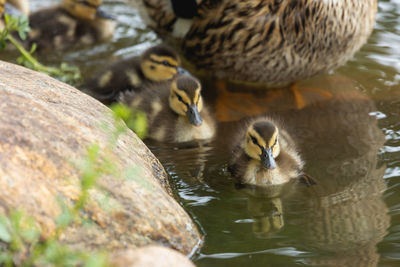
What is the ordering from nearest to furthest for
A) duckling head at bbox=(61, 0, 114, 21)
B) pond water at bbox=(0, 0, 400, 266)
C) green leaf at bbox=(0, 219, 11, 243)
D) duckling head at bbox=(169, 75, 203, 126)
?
1. green leaf at bbox=(0, 219, 11, 243)
2. pond water at bbox=(0, 0, 400, 266)
3. duckling head at bbox=(169, 75, 203, 126)
4. duckling head at bbox=(61, 0, 114, 21)

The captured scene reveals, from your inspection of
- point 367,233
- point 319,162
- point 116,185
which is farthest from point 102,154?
point 319,162

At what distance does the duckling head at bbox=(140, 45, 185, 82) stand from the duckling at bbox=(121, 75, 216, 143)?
0.31 m

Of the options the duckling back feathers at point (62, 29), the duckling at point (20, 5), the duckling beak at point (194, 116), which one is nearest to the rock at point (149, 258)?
the duckling beak at point (194, 116)

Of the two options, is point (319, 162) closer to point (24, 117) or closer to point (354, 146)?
point (354, 146)

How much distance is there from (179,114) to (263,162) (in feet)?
2.86

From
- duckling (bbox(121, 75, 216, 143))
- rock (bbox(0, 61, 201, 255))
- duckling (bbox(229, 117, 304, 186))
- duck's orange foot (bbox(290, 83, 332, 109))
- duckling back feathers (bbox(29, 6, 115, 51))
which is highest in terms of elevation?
rock (bbox(0, 61, 201, 255))

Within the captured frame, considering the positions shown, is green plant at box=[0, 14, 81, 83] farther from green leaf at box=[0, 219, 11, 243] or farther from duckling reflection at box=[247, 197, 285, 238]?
green leaf at box=[0, 219, 11, 243]

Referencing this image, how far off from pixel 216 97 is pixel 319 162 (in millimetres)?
1274

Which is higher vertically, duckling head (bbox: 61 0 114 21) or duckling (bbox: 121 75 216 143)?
duckling (bbox: 121 75 216 143)

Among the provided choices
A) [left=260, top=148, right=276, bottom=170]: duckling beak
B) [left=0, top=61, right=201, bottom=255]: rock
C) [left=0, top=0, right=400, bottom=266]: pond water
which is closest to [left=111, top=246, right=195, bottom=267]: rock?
[left=0, top=61, right=201, bottom=255]: rock

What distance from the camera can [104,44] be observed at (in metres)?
5.30

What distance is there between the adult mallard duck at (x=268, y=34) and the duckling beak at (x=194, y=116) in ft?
1.99

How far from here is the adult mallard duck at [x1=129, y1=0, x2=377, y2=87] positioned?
3921mm

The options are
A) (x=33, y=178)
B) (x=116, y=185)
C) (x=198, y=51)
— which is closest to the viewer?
Answer: (x=33, y=178)
